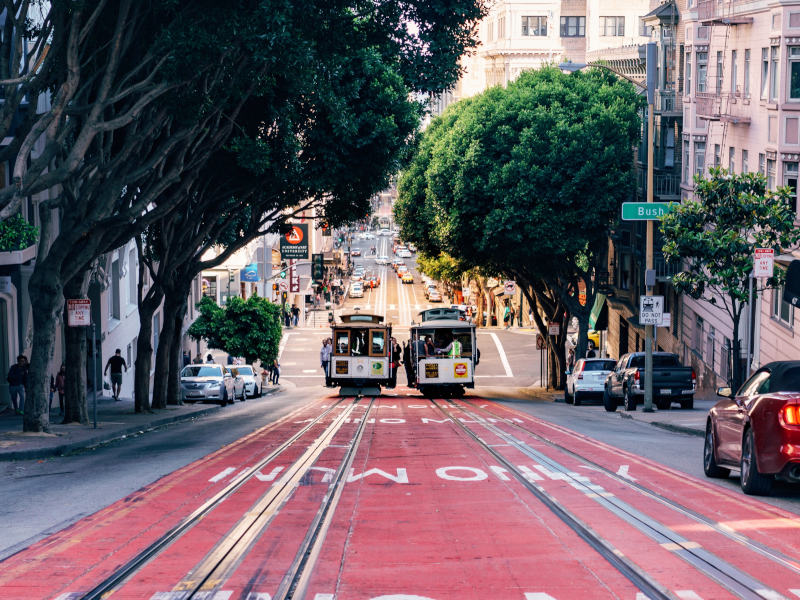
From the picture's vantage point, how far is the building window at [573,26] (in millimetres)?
95062

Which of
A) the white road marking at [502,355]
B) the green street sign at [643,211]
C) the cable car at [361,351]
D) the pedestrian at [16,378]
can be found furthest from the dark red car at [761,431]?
the white road marking at [502,355]

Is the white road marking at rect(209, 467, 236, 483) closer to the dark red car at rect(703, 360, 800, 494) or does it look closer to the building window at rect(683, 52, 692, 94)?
the dark red car at rect(703, 360, 800, 494)

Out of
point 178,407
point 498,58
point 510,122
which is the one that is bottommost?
point 178,407

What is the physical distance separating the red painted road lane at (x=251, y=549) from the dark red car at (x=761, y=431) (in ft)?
16.8

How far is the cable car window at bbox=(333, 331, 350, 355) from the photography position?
43.0 metres

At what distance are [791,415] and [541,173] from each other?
109ft

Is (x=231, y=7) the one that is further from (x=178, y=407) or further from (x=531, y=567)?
(x=178, y=407)

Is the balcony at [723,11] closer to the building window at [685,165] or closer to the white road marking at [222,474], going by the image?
the building window at [685,165]

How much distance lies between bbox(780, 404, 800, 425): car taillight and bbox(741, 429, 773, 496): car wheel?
26.3 inches

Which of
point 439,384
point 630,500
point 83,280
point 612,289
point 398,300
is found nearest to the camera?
point 630,500

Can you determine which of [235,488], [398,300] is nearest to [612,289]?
[235,488]

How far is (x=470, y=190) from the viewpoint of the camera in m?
47.0

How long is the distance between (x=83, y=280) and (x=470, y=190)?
22.7m

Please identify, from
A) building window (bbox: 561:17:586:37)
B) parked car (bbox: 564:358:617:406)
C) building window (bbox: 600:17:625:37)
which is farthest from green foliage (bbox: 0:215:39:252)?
building window (bbox: 561:17:586:37)
